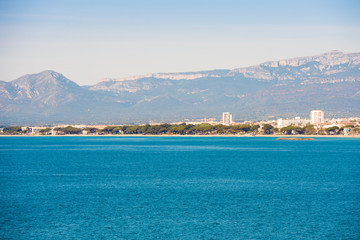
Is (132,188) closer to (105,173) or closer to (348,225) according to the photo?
(105,173)

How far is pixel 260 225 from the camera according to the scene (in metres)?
34.4

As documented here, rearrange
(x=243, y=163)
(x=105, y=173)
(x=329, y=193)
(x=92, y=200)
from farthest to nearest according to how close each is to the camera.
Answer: (x=243, y=163) < (x=105, y=173) < (x=329, y=193) < (x=92, y=200)

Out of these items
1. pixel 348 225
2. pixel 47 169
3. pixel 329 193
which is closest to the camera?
pixel 348 225

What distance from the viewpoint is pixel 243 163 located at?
8125 cm

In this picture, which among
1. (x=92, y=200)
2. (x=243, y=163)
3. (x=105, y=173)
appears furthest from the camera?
(x=243, y=163)

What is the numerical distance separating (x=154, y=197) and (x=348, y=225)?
1745cm

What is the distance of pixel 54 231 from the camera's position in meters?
33.2

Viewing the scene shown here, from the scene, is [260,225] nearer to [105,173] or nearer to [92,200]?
[92,200]

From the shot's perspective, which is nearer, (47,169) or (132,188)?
(132,188)

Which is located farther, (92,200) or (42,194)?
(42,194)

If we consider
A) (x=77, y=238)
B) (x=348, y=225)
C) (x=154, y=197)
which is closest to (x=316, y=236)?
(x=348, y=225)

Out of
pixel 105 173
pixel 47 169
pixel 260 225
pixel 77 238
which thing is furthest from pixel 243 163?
pixel 77 238

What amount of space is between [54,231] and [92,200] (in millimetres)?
11203

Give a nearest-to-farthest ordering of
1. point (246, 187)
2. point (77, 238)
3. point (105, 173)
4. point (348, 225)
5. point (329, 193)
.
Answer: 1. point (77, 238)
2. point (348, 225)
3. point (329, 193)
4. point (246, 187)
5. point (105, 173)
